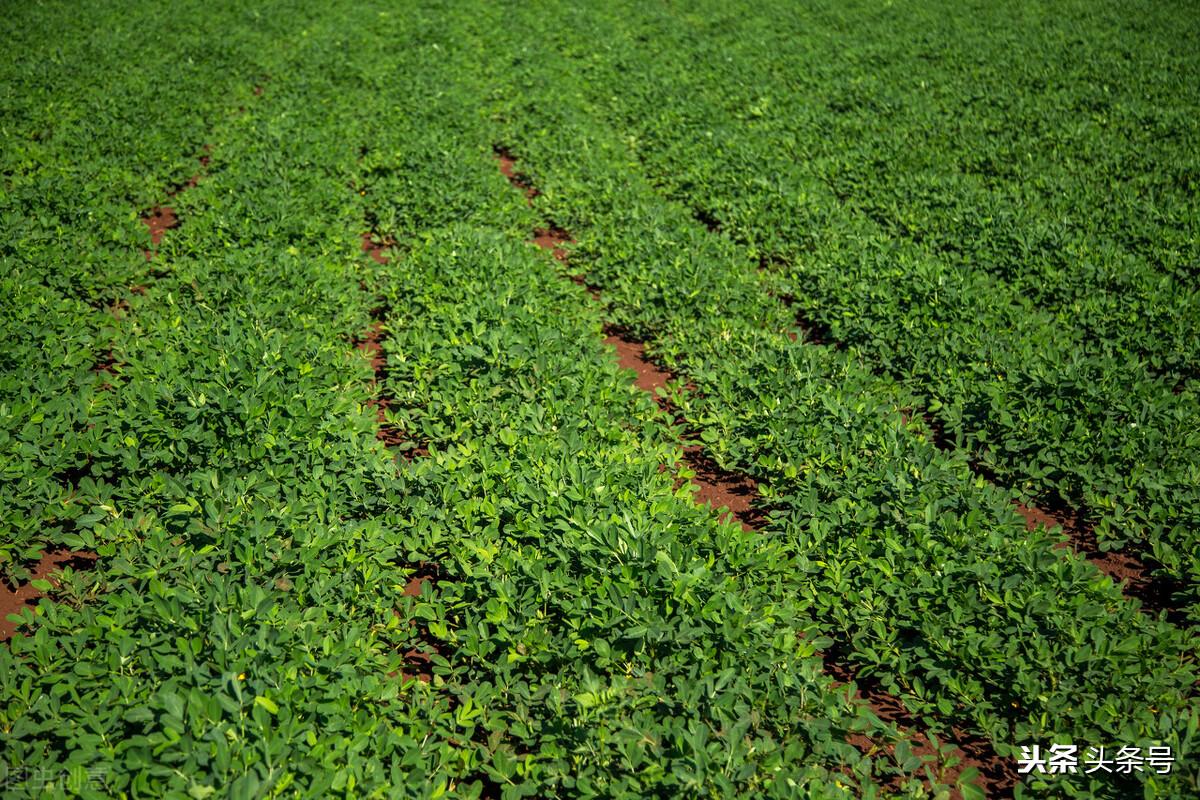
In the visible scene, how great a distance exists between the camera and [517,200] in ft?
29.2

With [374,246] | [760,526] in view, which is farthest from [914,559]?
[374,246]

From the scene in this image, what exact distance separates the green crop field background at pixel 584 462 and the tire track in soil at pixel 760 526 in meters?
0.03

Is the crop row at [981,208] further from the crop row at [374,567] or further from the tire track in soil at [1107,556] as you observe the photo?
the crop row at [374,567]

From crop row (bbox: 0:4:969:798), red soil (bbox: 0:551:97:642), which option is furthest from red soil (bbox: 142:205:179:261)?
red soil (bbox: 0:551:97:642)

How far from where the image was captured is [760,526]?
4.79 m

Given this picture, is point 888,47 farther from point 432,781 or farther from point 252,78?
point 432,781

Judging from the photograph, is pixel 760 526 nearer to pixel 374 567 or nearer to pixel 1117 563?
pixel 1117 563

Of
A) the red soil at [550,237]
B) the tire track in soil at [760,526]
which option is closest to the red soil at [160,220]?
the red soil at [550,237]

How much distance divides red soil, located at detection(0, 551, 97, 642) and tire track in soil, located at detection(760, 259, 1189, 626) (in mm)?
5627

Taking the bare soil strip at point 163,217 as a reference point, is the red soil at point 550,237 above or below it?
above

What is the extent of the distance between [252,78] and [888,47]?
13.6 meters

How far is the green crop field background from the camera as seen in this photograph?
298 cm

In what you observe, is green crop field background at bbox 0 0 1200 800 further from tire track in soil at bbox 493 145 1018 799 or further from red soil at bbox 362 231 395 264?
red soil at bbox 362 231 395 264

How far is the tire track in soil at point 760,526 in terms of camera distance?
3379 millimetres
